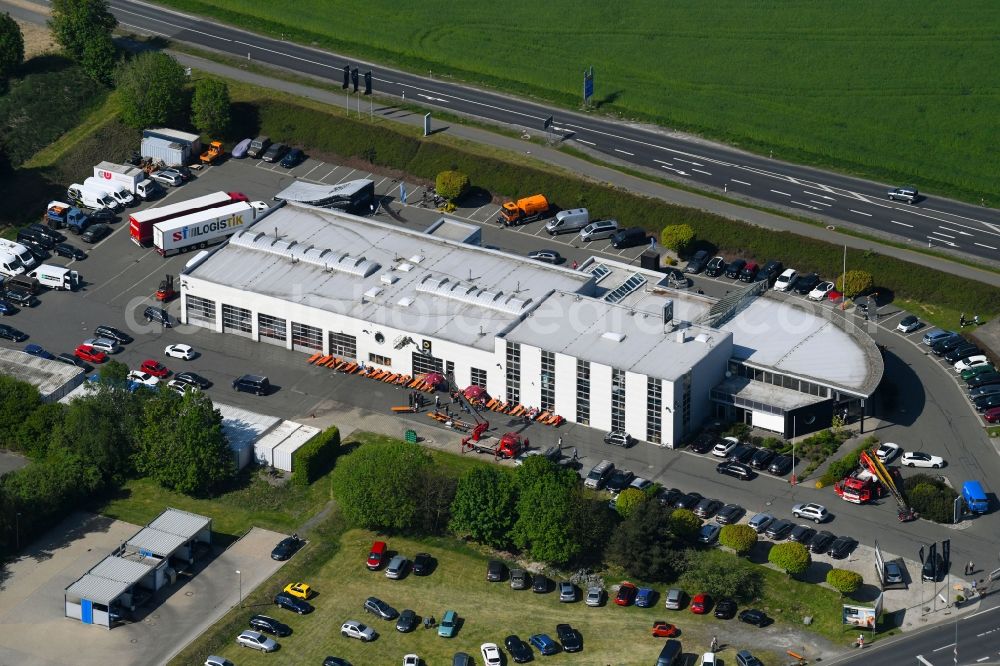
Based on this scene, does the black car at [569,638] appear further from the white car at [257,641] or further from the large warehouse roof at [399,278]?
the large warehouse roof at [399,278]

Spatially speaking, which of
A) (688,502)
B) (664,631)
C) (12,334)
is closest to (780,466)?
(688,502)

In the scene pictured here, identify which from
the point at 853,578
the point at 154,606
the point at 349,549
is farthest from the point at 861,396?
the point at 154,606

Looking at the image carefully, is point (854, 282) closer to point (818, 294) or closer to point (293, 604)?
point (818, 294)

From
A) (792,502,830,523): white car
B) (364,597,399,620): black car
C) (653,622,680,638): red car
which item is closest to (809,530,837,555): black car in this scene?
(792,502,830,523): white car

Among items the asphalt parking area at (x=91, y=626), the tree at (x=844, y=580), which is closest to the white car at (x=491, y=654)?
the asphalt parking area at (x=91, y=626)

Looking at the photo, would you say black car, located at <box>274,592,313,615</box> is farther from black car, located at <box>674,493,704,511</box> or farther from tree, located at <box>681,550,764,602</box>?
black car, located at <box>674,493,704,511</box>

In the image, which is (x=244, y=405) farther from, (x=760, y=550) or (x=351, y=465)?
(x=760, y=550)
